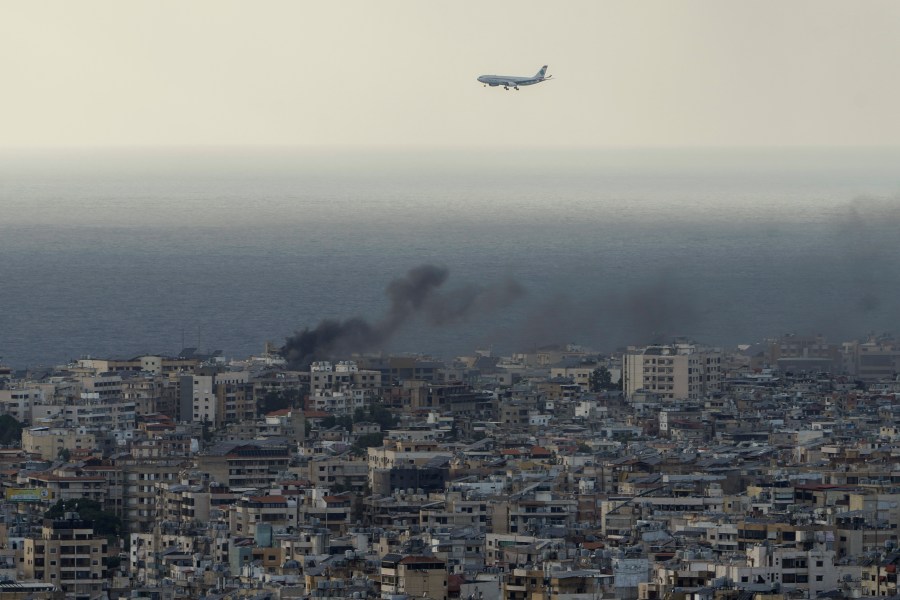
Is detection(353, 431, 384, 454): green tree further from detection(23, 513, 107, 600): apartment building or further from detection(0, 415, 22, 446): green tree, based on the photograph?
detection(23, 513, 107, 600): apartment building

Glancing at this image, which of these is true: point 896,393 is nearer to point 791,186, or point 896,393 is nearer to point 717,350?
point 717,350

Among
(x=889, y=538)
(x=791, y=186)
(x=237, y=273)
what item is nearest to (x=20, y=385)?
(x=889, y=538)

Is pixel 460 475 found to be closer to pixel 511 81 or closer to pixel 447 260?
pixel 511 81

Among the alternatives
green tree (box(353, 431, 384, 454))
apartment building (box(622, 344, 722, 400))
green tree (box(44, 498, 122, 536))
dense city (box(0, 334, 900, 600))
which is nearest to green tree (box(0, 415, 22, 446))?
dense city (box(0, 334, 900, 600))

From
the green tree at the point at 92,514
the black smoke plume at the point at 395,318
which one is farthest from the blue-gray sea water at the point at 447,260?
the green tree at the point at 92,514

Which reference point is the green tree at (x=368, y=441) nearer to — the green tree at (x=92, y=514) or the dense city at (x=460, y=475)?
the dense city at (x=460, y=475)

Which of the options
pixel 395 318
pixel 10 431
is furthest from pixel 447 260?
pixel 10 431
